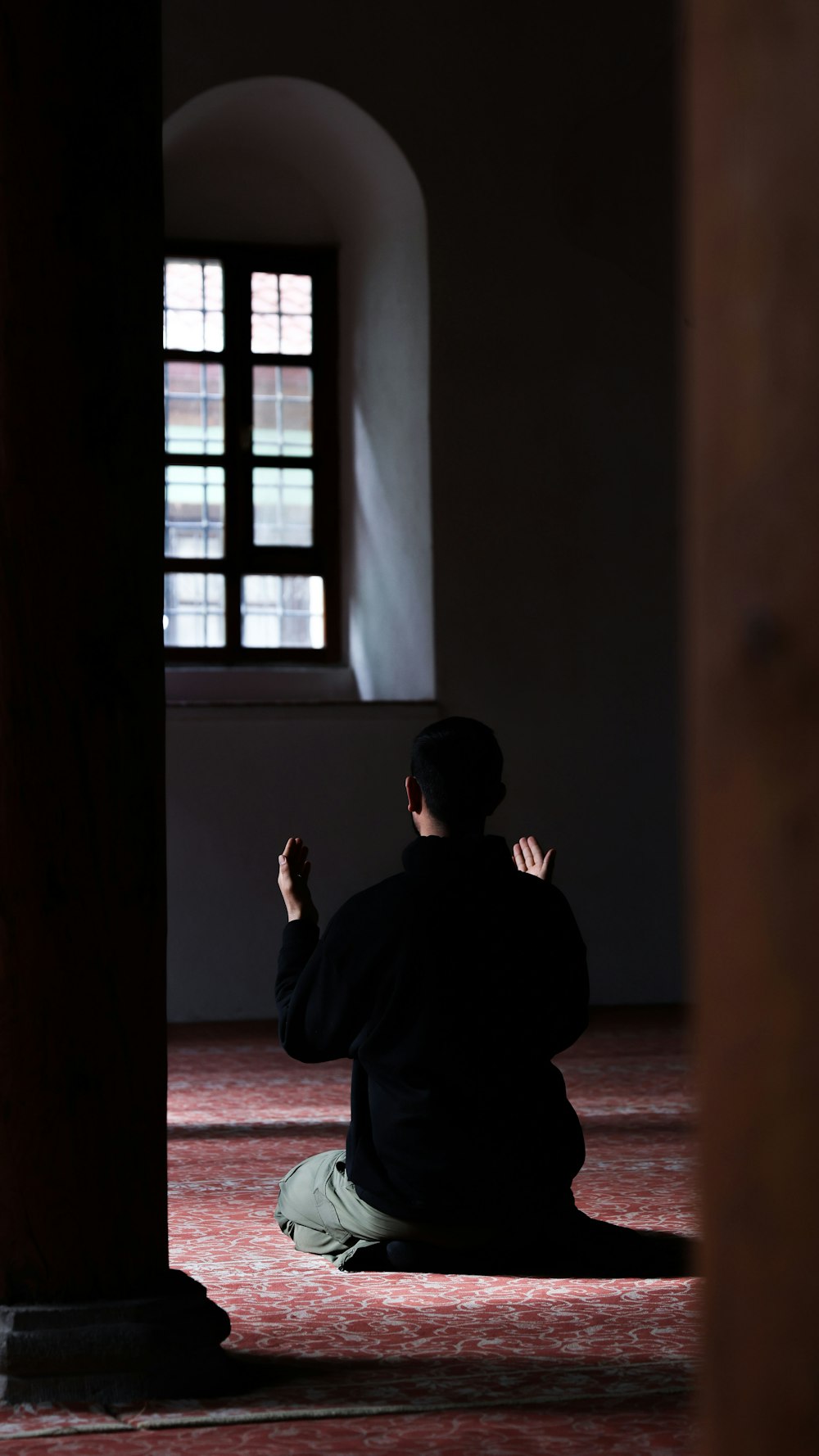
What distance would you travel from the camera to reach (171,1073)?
6.76 m

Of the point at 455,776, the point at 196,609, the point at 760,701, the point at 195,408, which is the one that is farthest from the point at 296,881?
the point at 195,408

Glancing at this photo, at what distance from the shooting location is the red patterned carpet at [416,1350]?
7.78ft

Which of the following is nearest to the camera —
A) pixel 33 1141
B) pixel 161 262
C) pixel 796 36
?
pixel 796 36

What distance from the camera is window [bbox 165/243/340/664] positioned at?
956 centimetres

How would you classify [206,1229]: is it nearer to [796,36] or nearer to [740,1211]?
[740,1211]

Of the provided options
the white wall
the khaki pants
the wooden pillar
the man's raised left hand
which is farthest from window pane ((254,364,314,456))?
the wooden pillar

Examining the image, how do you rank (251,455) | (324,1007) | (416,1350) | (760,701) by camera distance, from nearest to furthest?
(760,701) < (416,1350) < (324,1007) < (251,455)

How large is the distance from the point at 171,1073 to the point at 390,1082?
3.66m

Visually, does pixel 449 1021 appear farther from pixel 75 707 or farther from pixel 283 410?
pixel 283 410

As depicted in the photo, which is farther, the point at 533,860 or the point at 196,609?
the point at 196,609

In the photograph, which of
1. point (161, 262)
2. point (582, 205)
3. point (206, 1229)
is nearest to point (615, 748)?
point (582, 205)

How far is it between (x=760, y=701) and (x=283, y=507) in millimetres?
8842

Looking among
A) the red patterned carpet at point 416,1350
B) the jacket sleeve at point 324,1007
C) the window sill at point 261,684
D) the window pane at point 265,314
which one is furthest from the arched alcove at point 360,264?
the jacket sleeve at point 324,1007

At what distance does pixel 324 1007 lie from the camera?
3211 millimetres
